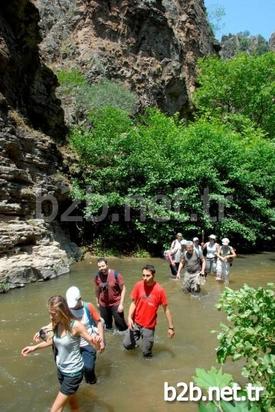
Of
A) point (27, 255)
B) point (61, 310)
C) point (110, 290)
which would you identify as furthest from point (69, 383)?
point (27, 255)

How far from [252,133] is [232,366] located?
1066 inches

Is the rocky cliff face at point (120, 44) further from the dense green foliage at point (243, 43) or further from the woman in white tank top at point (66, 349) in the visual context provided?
the dense green foliage at point (243, 43)

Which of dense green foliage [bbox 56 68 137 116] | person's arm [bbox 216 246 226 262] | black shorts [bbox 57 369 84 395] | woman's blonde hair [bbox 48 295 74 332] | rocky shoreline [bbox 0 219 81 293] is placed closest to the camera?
woman's blonde hair [bbox 48 295 74 332]

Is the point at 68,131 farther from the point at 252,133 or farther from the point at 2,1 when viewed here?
the point at 252,133

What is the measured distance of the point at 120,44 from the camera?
3544cm

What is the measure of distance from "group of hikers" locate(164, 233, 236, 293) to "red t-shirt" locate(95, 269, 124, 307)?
15.1ft

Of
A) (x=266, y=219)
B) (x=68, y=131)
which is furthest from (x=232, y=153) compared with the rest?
(x=68, y=131)

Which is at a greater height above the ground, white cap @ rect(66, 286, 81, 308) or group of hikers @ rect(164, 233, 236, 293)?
white cap @ rect(66, 286, 81, 308)

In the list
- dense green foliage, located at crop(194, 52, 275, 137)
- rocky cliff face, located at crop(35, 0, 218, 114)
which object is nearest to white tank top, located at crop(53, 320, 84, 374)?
rocky cliff face, located at crop(35, 0, 218, 114)

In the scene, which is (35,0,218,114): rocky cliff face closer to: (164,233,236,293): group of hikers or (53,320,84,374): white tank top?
(164,233,236,293): group of hikers

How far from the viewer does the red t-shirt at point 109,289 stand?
8812 millimetres

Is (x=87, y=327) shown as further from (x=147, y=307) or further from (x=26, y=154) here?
(x=26, y=154)

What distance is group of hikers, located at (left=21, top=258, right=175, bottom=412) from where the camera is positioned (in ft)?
18.0

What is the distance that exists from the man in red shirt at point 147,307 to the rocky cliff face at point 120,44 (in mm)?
27390
